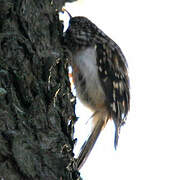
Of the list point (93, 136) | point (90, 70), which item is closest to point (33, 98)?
point (90, 70)

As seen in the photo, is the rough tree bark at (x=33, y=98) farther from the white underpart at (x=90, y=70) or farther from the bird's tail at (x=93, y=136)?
the bird's tail at (x=93, y=136)

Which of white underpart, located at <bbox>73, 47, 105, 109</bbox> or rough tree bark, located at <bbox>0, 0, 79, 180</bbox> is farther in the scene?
white underpart, located at <bbox>73, 47, 105, 109</bbox>

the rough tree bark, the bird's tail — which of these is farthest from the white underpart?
the rough tree bark

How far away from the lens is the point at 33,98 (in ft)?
6.39

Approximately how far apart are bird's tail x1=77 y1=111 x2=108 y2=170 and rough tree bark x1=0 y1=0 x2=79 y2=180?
877 millimetres

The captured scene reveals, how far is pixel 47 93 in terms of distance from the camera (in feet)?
6.75

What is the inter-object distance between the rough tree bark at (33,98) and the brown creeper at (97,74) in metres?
0.67

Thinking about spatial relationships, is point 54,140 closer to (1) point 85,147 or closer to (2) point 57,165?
(2) point 57,165

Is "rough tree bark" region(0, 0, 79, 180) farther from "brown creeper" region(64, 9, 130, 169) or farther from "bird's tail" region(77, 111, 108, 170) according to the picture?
"bird's tail" region(77, 111, 108, 170)

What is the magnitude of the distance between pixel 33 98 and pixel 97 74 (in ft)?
4.79

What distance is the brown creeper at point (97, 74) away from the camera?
318cm

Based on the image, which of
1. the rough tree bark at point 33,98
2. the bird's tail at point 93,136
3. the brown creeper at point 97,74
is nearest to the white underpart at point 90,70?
the brown creeper at point 97,74

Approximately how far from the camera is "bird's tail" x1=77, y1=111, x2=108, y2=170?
10.3ft

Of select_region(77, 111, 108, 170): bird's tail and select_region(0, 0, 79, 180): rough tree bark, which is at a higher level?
select_region(0, 0, 79, 180): rough tree bark
